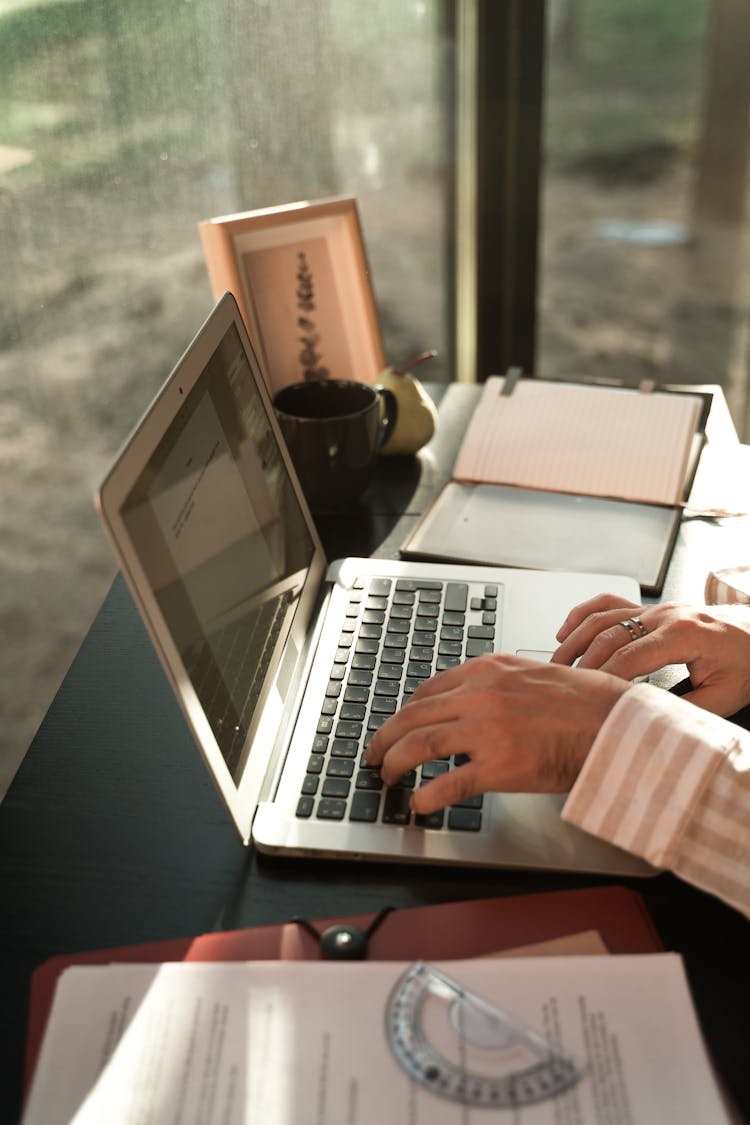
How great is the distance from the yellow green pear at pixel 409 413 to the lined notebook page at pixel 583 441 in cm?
5

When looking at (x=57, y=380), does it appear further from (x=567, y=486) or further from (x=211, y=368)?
(x=567, y=486)

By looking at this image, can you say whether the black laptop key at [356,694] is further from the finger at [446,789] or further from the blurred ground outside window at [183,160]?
the blurred ground outside window at [183,160]

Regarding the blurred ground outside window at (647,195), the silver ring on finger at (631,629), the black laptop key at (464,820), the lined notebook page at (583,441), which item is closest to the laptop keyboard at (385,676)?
the black laptop key at (464,820)

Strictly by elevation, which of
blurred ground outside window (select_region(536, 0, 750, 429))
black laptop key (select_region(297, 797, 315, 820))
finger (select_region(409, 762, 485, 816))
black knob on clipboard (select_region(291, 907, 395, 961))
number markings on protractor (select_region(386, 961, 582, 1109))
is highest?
number markings on protractor (select_region(386, 961, 582, 1109))

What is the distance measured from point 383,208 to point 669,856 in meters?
1.62

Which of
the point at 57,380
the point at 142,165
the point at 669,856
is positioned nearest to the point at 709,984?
the point at 669,856

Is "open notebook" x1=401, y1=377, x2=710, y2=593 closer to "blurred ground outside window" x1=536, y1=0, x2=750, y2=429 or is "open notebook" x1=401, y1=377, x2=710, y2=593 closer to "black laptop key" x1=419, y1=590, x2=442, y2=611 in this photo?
"black laptop key" x1=419, y1=590, x2=442, y2=611

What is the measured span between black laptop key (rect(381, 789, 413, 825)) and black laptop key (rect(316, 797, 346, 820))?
29 millimetres

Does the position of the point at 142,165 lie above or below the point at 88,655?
above

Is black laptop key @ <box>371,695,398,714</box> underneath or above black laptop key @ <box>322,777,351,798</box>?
underneath

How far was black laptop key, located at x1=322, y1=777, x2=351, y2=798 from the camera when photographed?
0.72 m

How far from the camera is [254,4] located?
143cm

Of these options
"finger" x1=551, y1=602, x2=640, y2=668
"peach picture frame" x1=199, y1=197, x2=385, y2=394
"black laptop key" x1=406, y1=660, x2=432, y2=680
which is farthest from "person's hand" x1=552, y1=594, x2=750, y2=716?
"peach picture frame" x1=199, y1=197, x2=385, y2=394

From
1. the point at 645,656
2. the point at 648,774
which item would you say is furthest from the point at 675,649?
the point at 648,774
